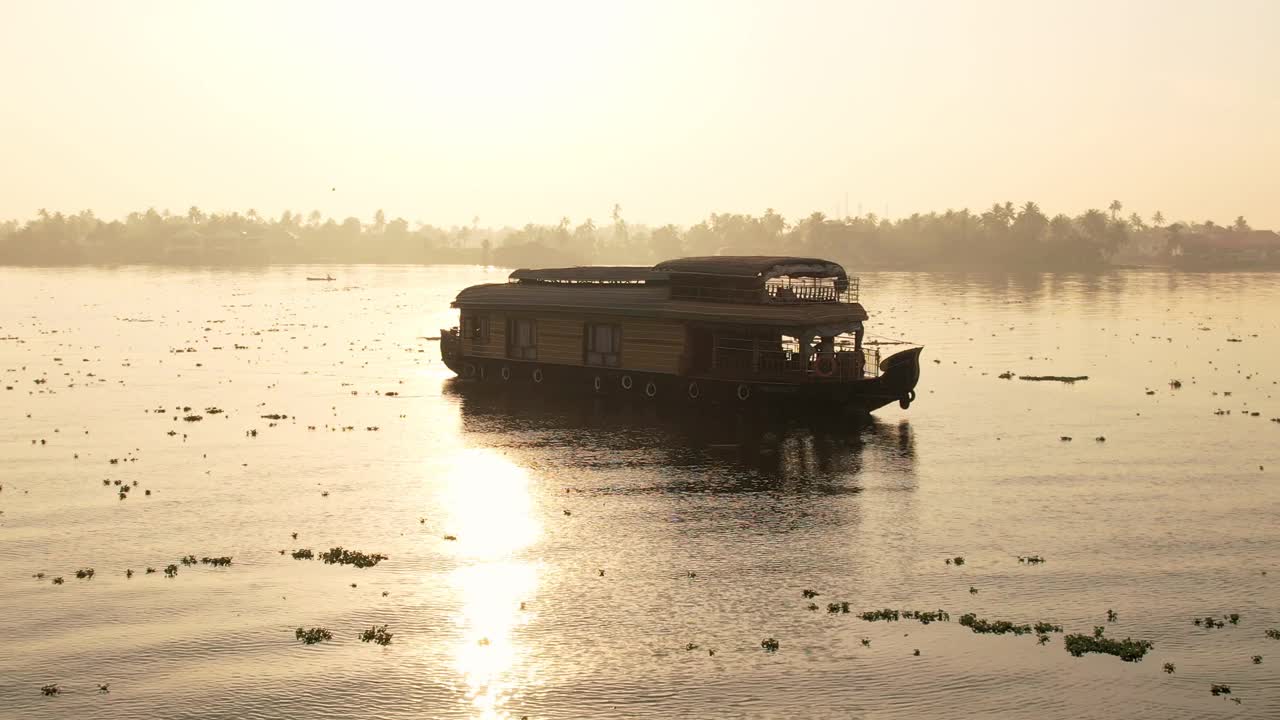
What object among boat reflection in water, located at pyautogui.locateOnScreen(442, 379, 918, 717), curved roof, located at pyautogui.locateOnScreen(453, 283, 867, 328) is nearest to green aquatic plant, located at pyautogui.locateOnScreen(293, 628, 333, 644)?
boat reflection in water, located at pyautogui.locateOnScreen(442, 379, 918, 717)

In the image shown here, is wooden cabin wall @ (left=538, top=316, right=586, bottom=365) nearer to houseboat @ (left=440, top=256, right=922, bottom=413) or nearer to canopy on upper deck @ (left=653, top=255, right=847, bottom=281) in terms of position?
houseboat @ (left=440, top=256, right=922, bottom=413)

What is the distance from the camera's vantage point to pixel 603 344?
58.2 metres

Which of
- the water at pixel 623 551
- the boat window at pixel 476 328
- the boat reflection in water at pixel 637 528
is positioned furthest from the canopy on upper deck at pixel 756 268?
the boat window at pixel 476 328

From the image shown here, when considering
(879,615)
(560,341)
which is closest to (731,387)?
(560,341)

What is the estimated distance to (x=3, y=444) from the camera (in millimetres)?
45906

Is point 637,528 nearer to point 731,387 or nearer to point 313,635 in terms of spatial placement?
point 313,635

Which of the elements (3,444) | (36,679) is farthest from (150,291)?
(36,679)

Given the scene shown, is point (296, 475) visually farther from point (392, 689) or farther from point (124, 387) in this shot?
point (124, 387)

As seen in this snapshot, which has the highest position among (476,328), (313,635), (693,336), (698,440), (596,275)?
(596,275)

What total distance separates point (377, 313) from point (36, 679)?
386 ft

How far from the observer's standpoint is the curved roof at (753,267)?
5228 cm

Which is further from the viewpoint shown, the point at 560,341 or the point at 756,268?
the point at 560,341

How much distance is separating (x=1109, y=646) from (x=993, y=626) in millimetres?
2306

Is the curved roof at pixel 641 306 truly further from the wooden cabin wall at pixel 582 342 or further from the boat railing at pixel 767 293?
the wooden cabin wall at pixel 582 342
